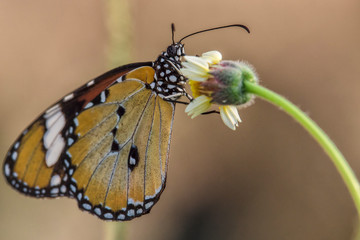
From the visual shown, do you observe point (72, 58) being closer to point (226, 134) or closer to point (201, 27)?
point (201, 27)

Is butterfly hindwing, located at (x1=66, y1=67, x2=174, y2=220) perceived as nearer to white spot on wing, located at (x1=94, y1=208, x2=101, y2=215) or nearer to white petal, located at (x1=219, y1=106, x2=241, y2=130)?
white spot on wing, located at (x1=94, y1=208, x2=101, y2=215)

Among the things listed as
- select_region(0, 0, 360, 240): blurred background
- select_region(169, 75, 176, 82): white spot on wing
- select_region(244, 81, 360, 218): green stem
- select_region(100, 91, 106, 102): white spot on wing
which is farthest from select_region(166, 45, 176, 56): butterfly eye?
select_region(0, 0, 360, 240): blurred background

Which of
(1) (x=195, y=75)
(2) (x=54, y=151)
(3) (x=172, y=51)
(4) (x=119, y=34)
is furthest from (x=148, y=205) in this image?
(4) (x=119, y=34)

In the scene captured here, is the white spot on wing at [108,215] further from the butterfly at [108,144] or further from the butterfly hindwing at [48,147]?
the butterfly hindwing at [48,147]

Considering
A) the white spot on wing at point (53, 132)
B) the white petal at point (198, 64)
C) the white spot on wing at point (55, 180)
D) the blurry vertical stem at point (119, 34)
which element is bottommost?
the white spot on wing at point (55, 180)

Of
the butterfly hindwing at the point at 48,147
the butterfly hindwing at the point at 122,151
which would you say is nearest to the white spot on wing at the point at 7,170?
the butterfly hindwing at the point at 48,147

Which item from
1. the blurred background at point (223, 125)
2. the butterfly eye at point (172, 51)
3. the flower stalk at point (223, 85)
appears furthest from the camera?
the blurred background at point (223, 125)

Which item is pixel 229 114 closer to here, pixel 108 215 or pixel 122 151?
pixel 122 151

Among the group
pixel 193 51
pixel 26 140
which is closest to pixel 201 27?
pixel 193 51
